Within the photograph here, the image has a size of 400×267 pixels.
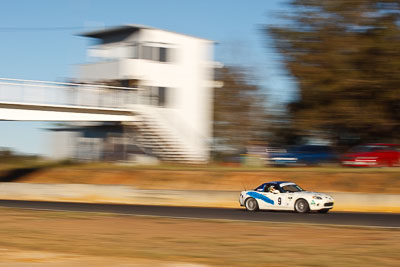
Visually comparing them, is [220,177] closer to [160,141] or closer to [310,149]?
[160,141]

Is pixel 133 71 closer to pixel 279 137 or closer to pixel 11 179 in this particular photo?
pixel 11 179

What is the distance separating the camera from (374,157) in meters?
35.5

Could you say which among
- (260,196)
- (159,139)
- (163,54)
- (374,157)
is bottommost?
(260,196)

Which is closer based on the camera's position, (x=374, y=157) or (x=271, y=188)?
(x=271, y=188)

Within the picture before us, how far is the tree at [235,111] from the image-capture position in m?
73.7

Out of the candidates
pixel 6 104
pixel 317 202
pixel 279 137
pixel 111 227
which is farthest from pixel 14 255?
pixel 279 137

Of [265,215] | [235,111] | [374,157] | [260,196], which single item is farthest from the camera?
[235,111]

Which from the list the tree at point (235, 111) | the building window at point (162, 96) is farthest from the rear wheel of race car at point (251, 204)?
the tree at point (235, 111)

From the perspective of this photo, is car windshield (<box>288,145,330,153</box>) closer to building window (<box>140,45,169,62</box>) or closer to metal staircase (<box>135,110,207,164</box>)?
metal staircase (<box>135,110,207,164</box>)

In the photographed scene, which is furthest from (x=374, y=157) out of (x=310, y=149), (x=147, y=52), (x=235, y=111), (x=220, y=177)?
(x=235, y=111)

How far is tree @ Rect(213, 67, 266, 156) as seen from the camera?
242 feet

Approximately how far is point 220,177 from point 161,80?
516 inches

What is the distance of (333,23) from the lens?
4284 centimetres

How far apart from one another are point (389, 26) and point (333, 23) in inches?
143
